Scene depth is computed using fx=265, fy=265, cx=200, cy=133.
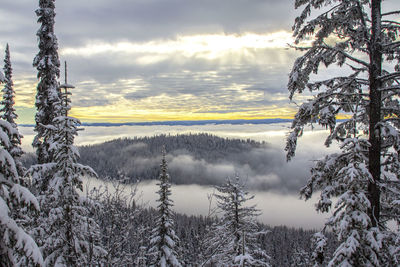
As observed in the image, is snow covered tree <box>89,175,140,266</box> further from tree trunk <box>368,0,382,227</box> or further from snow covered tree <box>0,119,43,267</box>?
tree trunk <box>368,0,382,227</box>

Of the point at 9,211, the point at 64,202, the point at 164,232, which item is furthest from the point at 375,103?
the point at 164,232

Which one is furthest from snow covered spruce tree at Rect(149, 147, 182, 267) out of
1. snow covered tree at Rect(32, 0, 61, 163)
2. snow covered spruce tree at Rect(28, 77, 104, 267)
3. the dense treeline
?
snow covered spruce tree at Rect(28, 77, 104, 267)

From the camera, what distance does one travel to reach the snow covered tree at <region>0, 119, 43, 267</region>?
4607mm

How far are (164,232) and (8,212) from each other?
18.6 metres

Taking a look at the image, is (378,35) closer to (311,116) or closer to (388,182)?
(311,116)

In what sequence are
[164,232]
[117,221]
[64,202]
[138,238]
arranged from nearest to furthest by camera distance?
[117,221]
[138,238]
[64,202]
[164,232]

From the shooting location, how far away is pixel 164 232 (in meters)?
22.2

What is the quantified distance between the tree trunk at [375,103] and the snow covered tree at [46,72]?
12.6 meters

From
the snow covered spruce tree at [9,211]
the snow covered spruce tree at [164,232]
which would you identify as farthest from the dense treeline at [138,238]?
the snow covered spruce tree at [9,211]

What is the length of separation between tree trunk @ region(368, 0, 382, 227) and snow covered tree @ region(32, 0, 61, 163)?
1265 cm

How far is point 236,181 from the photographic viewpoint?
17016 mm

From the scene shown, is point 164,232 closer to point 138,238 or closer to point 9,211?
point 138,238

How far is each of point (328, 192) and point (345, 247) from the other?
4.76 feet

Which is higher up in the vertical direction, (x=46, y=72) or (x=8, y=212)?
(x=46, y=72)
